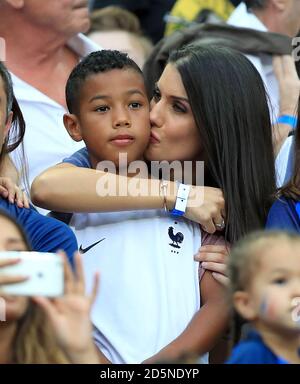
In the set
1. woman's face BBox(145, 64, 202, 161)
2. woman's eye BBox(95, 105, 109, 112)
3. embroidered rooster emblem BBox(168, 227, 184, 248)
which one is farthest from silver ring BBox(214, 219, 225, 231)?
woman's eye BBox(95, 105, 109, 112)

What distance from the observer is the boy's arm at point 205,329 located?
3539mm

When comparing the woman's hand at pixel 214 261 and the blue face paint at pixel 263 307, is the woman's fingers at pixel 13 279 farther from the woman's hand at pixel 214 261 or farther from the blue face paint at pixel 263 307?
the woman's hand at pixel 214 261

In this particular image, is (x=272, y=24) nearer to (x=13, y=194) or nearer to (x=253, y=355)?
(x=13, y=194)

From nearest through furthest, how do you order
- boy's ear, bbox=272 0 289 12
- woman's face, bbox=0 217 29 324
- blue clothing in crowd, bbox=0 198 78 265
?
woman's face, bbox=0 217 29 324 → blue clothing in crowd, bbox=0 198 78 265 → boy's ear, bbox=272 0 289 12

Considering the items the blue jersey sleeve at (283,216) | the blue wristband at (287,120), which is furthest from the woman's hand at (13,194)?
the blue wristband at (287,120)

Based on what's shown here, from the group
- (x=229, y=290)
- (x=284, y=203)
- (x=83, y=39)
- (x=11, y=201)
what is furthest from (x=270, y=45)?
(x=229, y=290)

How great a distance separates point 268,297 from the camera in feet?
9.02

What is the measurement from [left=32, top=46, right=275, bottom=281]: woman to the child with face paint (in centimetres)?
89

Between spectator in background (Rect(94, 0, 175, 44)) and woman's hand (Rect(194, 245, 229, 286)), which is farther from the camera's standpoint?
spectator in background (Rect(94, 0, 175, 44))

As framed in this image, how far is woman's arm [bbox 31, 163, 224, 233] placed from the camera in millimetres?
3753

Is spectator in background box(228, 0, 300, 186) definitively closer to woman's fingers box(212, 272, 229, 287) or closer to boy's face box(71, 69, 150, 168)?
boy's face box(71, 69, 150, 168)

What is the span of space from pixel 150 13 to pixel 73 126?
270cm

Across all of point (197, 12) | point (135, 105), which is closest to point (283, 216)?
point (135, 105)
